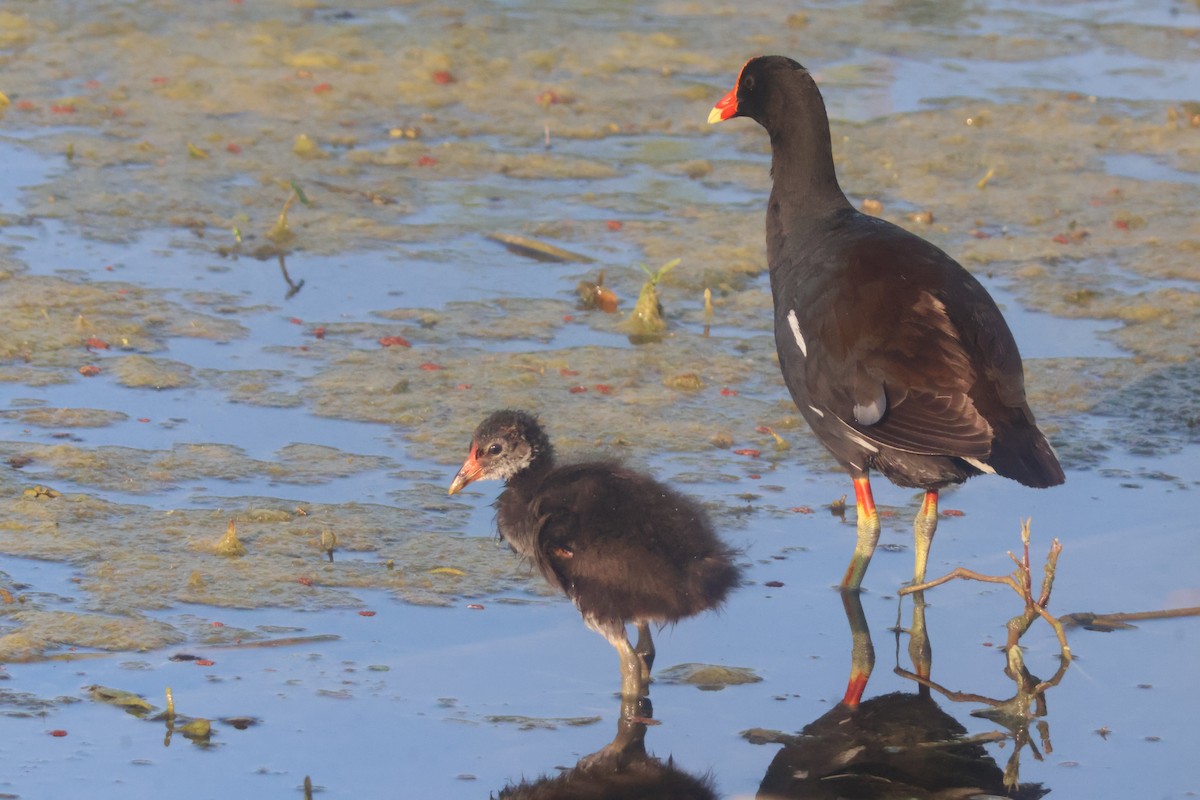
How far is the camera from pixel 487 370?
6.68 metres

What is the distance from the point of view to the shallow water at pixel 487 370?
13.9ft

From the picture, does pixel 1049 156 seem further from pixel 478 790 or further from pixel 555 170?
pixel 478 790

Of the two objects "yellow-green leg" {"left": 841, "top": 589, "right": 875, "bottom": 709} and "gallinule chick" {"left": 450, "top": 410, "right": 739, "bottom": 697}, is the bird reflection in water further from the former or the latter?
"yellow-green leg" {"left": 841, "top": 589, "right": 875, "bottom": 709}

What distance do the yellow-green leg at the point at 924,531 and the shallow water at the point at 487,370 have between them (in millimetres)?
128

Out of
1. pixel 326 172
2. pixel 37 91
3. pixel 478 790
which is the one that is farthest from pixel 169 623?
pixel 37 91

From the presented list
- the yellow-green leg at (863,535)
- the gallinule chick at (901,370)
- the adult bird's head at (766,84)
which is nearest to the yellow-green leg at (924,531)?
the gallinule chick at (901,370)

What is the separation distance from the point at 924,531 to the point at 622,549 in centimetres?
105

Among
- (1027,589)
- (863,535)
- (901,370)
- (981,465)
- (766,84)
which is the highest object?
Result: (766,84)

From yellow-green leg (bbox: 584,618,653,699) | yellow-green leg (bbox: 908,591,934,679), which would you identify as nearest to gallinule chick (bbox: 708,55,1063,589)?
yellow-green leg (bbox: 908,591,934,679)

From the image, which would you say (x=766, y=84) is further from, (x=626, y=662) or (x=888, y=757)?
(x=888, y=757)

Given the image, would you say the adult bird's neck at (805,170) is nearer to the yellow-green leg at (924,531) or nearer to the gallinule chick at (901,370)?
the gallinule chick at (901,370)

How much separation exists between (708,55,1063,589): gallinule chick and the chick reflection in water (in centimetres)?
64

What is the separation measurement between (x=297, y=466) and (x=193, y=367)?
1.03 metres

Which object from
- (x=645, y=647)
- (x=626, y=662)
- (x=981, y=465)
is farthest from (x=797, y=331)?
(x=626, y=662)
